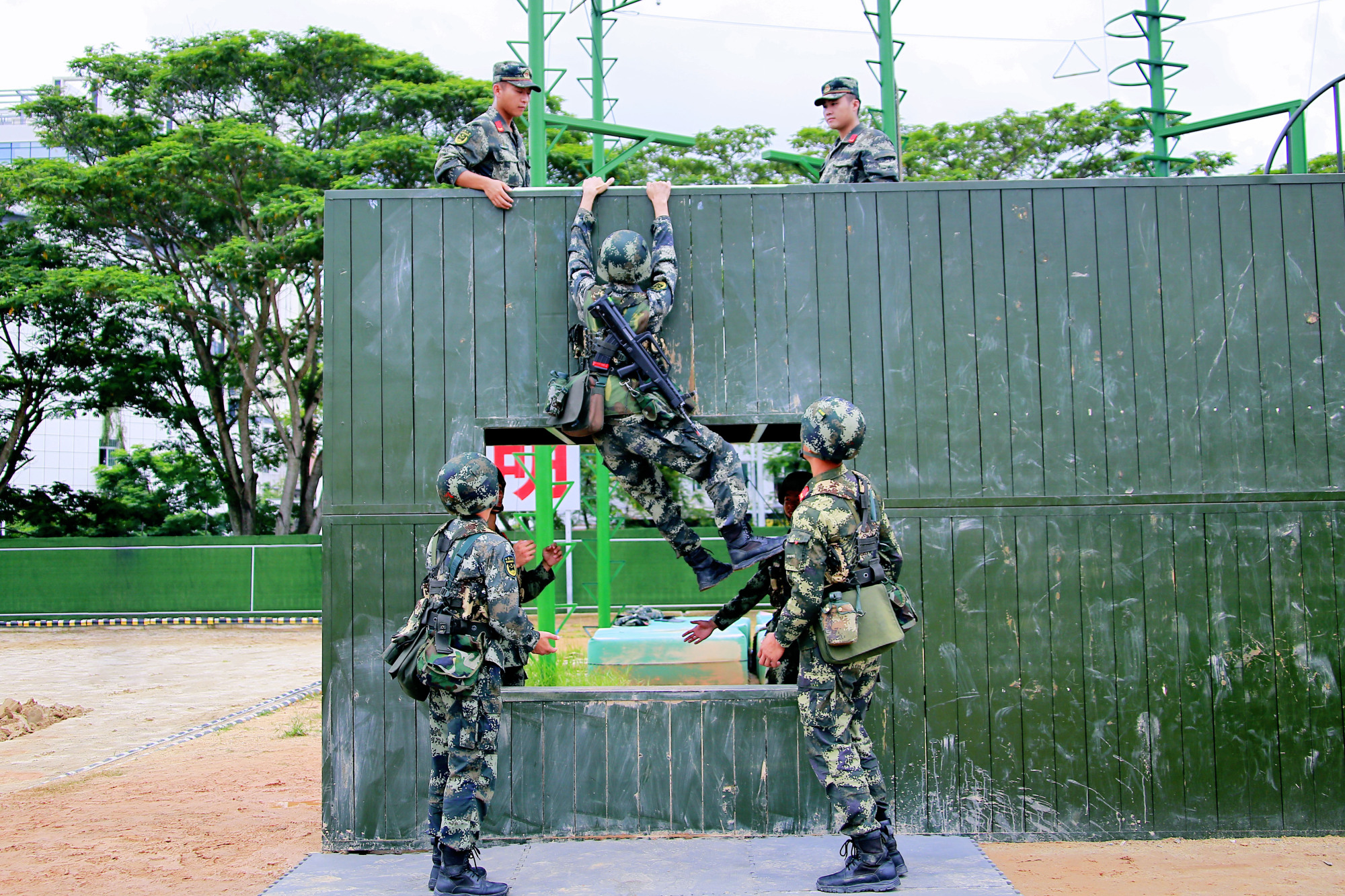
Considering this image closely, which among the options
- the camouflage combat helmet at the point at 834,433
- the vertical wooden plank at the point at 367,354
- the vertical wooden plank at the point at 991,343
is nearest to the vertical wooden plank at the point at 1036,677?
the vertical wooden plank at the point at 991,343

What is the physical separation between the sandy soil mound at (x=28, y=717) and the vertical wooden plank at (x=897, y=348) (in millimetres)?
8312

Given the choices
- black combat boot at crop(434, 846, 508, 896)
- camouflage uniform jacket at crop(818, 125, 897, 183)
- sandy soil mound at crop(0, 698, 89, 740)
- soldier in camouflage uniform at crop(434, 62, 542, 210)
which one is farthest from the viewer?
sandy soil mound at crop(0, 698, 89, 740)

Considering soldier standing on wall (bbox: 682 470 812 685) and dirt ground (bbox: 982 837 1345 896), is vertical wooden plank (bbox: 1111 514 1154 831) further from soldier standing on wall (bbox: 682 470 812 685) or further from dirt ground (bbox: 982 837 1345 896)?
soldier standing on wall (bbox: 682 470 812 685)

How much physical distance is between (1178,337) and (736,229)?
2.25 meters

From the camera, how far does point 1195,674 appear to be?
4.78 meters

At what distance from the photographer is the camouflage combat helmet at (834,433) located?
4039mm

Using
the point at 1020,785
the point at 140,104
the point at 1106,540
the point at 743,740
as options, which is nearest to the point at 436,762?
the point at 743,740

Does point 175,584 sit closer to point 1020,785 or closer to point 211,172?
point 211,172

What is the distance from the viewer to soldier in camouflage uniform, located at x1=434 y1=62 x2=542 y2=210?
4.98 meters

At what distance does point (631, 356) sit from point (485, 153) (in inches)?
56.6

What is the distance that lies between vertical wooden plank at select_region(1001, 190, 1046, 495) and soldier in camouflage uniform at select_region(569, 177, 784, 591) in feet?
4.30

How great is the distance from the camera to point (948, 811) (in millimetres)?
4711

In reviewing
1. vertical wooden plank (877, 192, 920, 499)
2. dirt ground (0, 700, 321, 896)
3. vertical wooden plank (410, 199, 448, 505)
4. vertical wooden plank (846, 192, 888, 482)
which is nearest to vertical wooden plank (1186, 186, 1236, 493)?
vertical wooden plank (877, 192, 920, 499)

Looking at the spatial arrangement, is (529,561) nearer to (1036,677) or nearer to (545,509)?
(1036,677)
